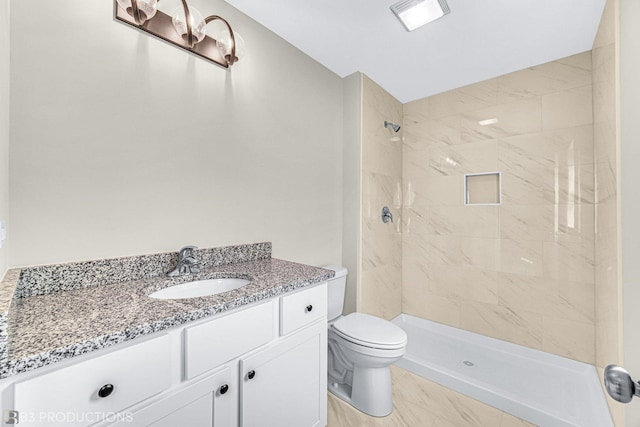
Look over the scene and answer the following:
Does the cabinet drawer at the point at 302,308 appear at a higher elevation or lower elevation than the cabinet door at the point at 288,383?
higher

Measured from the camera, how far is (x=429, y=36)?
1800mm

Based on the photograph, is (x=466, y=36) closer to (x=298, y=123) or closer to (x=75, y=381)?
(x=298, y=123)

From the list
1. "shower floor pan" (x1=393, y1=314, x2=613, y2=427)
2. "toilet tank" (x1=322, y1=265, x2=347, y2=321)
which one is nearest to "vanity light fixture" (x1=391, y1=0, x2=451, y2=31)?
"toilet tank" (x1=322, y1=265, x2=347, y2=321)

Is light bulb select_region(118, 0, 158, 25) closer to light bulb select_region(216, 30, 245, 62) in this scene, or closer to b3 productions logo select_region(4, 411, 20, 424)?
light bulb select_region(216, 30, 245, 62)

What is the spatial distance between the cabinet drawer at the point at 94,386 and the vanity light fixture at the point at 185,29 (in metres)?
1.31

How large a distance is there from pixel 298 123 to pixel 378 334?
4.98ft

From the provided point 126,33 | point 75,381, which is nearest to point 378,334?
point 75,381

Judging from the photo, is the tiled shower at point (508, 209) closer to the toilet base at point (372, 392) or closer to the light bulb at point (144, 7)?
the toilet base at point (372, 392)

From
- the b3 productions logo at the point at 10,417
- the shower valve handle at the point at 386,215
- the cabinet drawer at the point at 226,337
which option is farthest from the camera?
the shower valve handle at the point at 386,215

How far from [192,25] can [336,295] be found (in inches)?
71.3

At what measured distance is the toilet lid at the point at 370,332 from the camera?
1612mm

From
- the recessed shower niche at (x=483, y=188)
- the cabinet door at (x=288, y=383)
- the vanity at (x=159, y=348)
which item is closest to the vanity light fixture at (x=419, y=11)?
the recessed shower niche at (x=483, y=188)

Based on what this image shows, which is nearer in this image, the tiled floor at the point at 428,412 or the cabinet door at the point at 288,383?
the cabinet door at the point at 288,383

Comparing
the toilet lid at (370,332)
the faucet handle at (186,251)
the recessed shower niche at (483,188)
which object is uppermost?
the recessed shower niche at (483,188)
